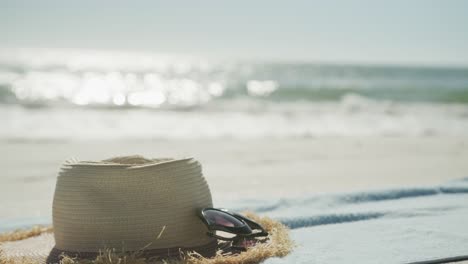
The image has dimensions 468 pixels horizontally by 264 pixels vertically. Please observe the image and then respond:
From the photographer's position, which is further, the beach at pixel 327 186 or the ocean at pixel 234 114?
the ocean at pixel 234 114

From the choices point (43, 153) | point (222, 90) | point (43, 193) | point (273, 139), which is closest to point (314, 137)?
point (273, 139)

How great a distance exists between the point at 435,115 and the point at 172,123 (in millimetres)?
6594

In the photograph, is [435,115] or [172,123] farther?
[435,115]

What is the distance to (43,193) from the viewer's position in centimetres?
487

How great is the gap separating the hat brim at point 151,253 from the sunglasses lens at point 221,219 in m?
0.11

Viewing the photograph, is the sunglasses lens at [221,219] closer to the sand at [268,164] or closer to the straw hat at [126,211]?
the straw hat at [126,211]

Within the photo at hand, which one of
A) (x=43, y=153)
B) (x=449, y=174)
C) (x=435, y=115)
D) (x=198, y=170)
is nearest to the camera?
(x=198, y=170)

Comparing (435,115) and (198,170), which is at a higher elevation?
(198,170)

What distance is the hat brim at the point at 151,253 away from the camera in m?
2.14

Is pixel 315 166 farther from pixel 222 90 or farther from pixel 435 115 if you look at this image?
pixel 222 90

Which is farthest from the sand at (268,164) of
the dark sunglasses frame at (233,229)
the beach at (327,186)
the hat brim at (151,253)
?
the dark sunglasses frame at (233,229)

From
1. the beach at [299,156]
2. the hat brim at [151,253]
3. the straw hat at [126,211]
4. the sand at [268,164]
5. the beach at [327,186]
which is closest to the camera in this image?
the hat brim at [151,253]

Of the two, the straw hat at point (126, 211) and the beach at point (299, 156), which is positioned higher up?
the straw hat at point (126, 211)

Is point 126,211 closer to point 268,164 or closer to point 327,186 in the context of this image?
point 327,186
